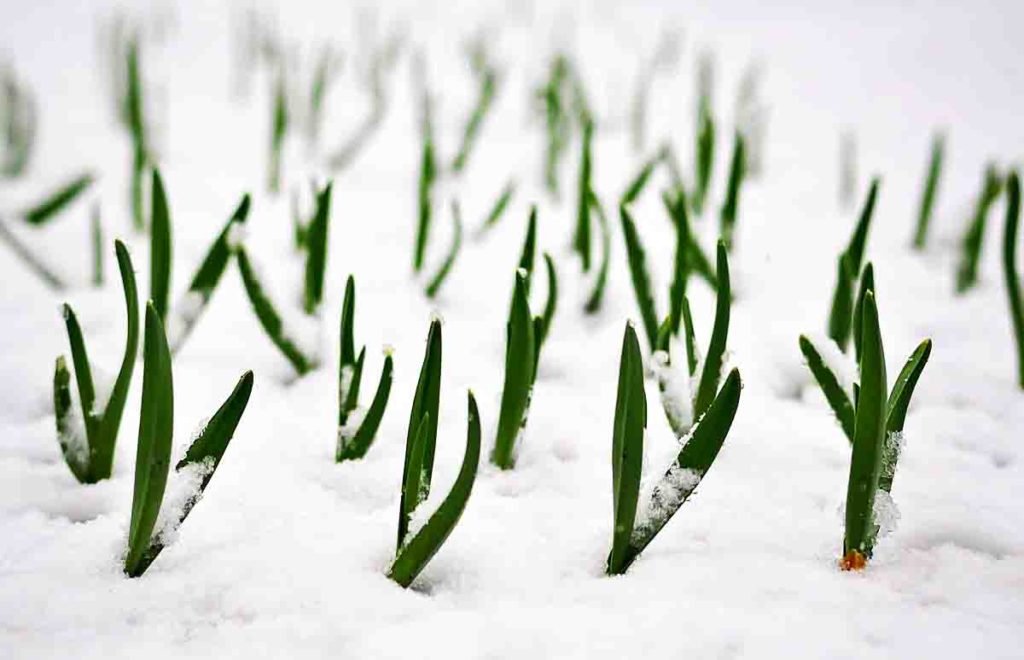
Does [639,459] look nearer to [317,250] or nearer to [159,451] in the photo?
[159,451]

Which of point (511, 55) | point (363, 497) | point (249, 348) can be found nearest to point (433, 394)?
point (363, 497)

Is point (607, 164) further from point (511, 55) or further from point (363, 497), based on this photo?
point (363, 497)

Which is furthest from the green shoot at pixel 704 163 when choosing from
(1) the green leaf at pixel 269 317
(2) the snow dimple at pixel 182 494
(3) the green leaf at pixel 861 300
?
(2) the snow dimple at pixel 182 494

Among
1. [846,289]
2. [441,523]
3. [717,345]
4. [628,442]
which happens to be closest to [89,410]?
[441,523]

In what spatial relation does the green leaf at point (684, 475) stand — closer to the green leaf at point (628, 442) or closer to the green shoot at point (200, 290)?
the green leaf at point (628, 442)

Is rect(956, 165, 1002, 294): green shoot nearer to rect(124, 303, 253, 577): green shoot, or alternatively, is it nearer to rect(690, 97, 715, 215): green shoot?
rect(690, 97, 715, 215): green shoot
